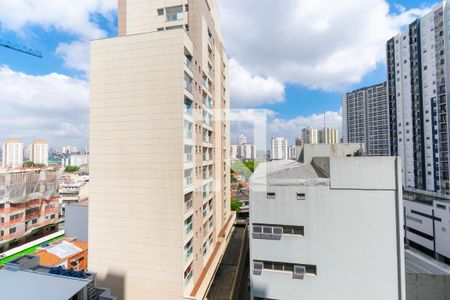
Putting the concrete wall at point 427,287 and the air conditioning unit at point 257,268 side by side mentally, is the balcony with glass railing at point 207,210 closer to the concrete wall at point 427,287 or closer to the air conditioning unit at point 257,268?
the air conditioning unit at point 257,268

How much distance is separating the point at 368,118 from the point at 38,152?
8070cm

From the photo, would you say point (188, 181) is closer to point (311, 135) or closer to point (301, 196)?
point (301, 196)

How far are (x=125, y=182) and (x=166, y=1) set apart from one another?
8.75 metres

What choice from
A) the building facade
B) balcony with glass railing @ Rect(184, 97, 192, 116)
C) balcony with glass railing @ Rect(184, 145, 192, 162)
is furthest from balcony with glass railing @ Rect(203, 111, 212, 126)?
the building facade

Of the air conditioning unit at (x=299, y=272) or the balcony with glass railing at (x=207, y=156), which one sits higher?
the balcony with glass railing at (x=207, y=156)

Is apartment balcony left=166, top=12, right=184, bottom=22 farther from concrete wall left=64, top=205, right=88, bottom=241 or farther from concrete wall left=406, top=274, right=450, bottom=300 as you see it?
concrete wall left=406, top=274, right=450, bottom=300

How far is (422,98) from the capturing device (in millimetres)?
22547

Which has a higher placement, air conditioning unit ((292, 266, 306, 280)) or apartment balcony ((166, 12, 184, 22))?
apartment balcony ((166, 12, 184, 22))

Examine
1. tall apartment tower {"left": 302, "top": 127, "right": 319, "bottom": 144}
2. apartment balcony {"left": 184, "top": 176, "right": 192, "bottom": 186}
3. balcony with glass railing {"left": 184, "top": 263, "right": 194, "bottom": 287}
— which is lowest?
balcony with glass railing {"left": 184, "top": 263, "right": 194, "bottom": 287}

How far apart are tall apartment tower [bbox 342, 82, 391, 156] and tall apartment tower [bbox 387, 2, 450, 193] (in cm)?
453

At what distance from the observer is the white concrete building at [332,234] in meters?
6.36

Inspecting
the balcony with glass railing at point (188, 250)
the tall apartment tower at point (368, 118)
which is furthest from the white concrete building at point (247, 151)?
the tall apartment tower at point (368, 118)

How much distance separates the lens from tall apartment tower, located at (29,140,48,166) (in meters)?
60.9

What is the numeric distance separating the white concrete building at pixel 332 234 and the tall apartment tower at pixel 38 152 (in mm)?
74115
